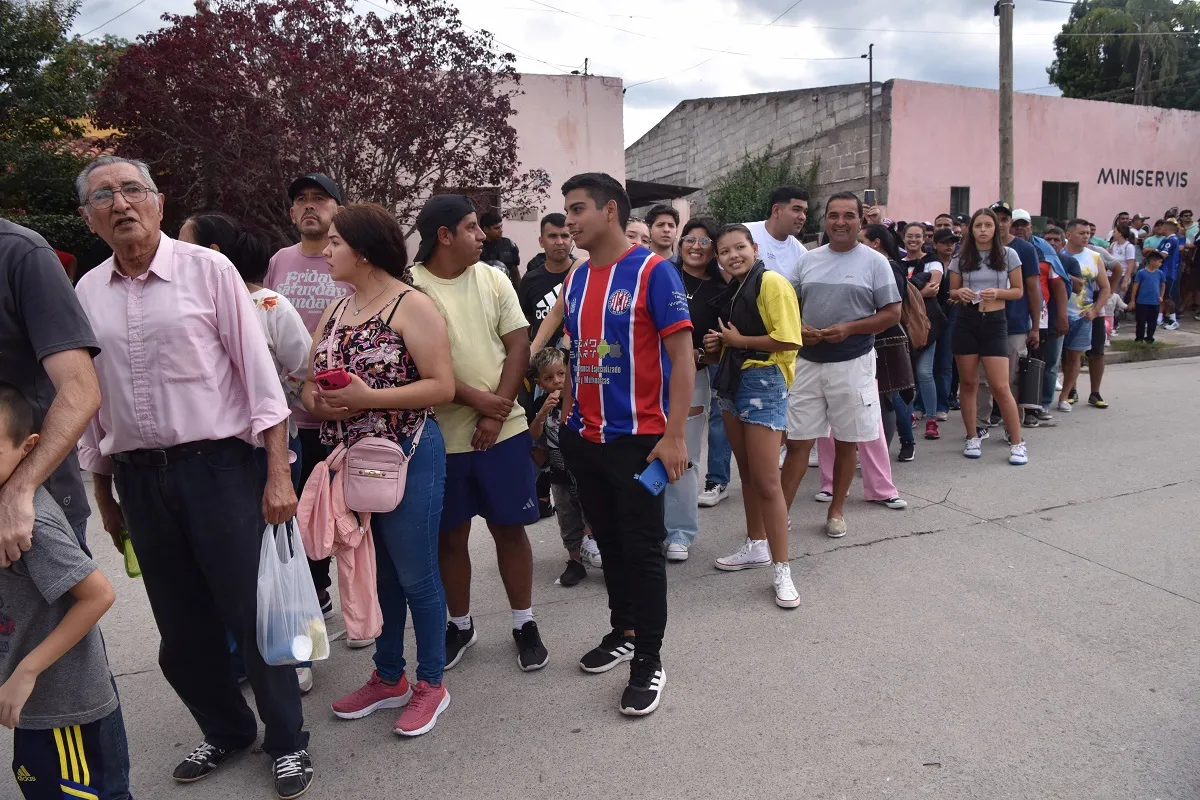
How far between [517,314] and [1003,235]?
4.97 m

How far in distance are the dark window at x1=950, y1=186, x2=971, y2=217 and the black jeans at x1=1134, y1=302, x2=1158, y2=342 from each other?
5.30 metres

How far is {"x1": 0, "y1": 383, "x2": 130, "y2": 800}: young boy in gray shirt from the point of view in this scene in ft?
6.34

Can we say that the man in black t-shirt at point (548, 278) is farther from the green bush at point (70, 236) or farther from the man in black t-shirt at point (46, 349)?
the green bush at point (70, 236)

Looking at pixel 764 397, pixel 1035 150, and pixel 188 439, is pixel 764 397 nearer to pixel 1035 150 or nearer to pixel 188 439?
pixel 188 439

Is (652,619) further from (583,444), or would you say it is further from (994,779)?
(994,779)

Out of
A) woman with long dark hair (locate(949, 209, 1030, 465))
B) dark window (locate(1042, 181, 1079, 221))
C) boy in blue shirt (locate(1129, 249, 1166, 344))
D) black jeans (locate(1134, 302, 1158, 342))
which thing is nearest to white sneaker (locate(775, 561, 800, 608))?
woman with long dark hair (locate(949, 209, 1030, 465))

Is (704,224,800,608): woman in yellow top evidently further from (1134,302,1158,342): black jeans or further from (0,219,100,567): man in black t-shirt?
(1134,302,1158,342): black jeans

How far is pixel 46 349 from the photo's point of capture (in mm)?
2059

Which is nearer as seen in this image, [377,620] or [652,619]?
[377,620]

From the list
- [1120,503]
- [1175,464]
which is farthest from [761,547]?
[1175,464]

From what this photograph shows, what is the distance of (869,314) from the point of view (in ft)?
14.8

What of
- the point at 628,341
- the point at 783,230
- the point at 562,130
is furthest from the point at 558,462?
the point at 562,130

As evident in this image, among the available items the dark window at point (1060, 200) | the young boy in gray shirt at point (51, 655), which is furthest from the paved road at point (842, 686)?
the dark window at point (1060, 200)

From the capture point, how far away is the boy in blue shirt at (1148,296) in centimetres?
1162
